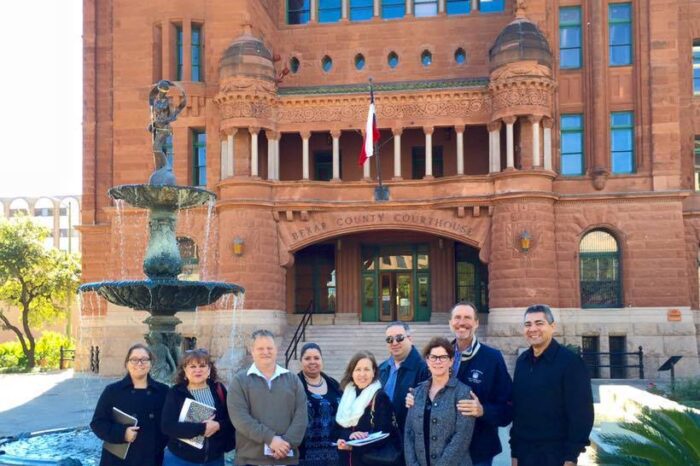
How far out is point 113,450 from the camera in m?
7.37

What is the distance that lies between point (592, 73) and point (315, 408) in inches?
1030

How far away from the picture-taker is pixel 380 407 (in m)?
7.00

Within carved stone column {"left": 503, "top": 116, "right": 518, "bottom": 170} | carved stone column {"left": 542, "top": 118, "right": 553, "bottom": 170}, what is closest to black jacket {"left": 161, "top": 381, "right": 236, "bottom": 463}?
carved stone column {"left": 503, "top": 116, "right": 518, "bottom": 170}

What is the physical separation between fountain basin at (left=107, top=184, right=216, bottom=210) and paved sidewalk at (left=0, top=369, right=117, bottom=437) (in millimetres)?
5348

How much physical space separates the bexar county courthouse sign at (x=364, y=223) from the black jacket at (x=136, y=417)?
925 inches

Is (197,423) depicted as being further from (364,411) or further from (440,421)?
(440,421)

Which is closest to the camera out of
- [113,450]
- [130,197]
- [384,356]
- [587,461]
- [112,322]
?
[113,450]

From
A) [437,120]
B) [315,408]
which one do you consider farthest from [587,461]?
[437,120]

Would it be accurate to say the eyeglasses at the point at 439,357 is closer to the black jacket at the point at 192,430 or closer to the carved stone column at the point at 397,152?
the black jacket at the point at 192,430

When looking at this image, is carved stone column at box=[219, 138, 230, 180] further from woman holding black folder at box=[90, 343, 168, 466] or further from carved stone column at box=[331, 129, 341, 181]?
woman holding black folder at box=[90, 343, 168, 466]

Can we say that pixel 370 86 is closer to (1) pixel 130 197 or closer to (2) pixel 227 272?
(2) pixel 227 272

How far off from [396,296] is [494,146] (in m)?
7.64

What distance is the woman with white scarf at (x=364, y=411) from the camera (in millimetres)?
6980

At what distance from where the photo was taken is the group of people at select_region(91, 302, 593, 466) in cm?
667
